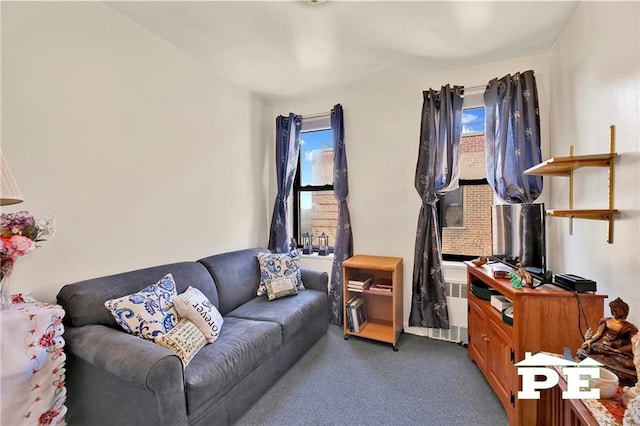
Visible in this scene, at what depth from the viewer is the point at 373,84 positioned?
3.00m

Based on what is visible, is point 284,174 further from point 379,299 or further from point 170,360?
point 170,360

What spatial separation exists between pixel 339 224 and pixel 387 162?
2.82 ft

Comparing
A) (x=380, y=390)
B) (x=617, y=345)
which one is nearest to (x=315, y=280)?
(x=380, y=390)

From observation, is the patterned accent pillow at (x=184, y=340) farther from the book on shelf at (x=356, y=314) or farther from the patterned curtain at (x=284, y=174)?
the patterned curtain at (x=284, y=174)

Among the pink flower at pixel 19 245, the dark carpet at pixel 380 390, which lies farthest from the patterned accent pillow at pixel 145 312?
the dark carpet at pixel 380 390

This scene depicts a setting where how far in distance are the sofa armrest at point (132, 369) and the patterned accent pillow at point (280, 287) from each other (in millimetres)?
1259

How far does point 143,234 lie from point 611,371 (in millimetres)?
2748

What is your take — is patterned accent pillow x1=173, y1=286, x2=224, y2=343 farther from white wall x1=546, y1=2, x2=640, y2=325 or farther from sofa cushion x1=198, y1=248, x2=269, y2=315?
white wall x1=546, y1=2, x2=640, y2=325

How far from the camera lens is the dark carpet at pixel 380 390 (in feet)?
5.70

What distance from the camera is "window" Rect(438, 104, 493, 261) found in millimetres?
2744

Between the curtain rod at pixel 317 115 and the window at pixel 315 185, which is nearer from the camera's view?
the curtain rod at pixel 317 115

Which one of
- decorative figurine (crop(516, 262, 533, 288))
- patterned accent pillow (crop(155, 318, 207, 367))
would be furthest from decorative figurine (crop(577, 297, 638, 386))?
patterned accent pillow (crop(155, 318, 207, 367))

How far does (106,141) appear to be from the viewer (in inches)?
74.4

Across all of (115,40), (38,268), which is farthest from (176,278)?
(115,40)
